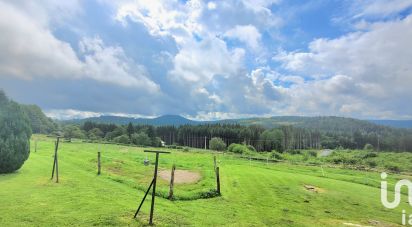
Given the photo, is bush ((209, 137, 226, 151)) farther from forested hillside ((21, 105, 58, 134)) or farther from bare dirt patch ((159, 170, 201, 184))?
bare dirt patch ((159, 170, 201, 184))

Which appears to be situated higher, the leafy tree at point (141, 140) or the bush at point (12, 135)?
the bush at point (12, 135)

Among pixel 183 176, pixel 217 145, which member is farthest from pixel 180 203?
pixel 217 145

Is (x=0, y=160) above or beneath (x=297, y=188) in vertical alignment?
above

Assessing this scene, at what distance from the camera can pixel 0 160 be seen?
23.3 m

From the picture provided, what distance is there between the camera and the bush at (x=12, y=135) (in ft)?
77.6

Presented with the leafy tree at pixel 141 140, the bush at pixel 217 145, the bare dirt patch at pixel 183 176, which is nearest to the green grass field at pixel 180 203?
the bare dirt patch at pixel 183 176

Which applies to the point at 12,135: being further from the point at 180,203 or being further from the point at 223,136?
the point at 223,136

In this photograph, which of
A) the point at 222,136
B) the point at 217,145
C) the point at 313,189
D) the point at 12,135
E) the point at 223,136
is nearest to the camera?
the point at 12,135

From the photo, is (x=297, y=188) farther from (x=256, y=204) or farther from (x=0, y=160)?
(x=0, y=160)

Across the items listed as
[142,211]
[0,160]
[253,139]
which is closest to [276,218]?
[142,211]

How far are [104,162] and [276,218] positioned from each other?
22.2 meters

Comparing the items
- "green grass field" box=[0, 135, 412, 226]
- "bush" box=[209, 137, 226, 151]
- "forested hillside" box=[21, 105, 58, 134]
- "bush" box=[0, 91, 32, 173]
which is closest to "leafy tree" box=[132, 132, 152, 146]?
"bush" box=[209, 137, 226, 151]

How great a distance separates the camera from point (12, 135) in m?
24.5

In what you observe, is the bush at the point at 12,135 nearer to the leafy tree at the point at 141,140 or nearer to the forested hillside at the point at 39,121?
the leafy tree at the point at 141,140
